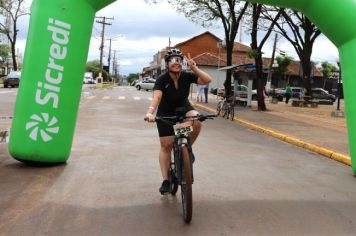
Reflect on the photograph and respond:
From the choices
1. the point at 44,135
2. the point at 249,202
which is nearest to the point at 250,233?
the point at 249,202

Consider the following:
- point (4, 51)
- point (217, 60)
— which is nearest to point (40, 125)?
point (217, 60)

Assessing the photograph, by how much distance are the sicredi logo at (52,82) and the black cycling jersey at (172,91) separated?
2123 mm

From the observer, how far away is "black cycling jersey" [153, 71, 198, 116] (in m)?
6.15

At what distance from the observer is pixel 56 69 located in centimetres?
770

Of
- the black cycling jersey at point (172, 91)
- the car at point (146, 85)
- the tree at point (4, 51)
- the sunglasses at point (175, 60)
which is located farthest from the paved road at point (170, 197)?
the tree at point (4, 51)

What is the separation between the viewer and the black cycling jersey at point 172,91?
6.15m

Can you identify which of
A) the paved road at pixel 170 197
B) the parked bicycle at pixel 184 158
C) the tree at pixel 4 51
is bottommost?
the paved road at pixel 170 197

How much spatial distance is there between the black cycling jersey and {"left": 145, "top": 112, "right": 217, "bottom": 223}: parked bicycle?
13.6 inches

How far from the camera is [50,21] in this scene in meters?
7.61

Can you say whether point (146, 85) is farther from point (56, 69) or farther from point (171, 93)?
point (171, 93)

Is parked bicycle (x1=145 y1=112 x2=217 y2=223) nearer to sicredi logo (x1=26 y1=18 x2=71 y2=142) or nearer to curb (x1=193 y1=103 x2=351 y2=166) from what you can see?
sicredi logo (x1=26 y1=18 x2=71 y2=142)

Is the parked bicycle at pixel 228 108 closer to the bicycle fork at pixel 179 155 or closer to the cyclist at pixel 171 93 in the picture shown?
the cyclist at pixel 171 93

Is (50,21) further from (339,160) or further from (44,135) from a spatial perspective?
(339,160)

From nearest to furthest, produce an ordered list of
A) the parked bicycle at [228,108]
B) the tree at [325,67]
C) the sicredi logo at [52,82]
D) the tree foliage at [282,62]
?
the sicredi logo at [52,82], the parked bicycle at [228,108], the tree foliage at [282,62], the tree at [325,67]
